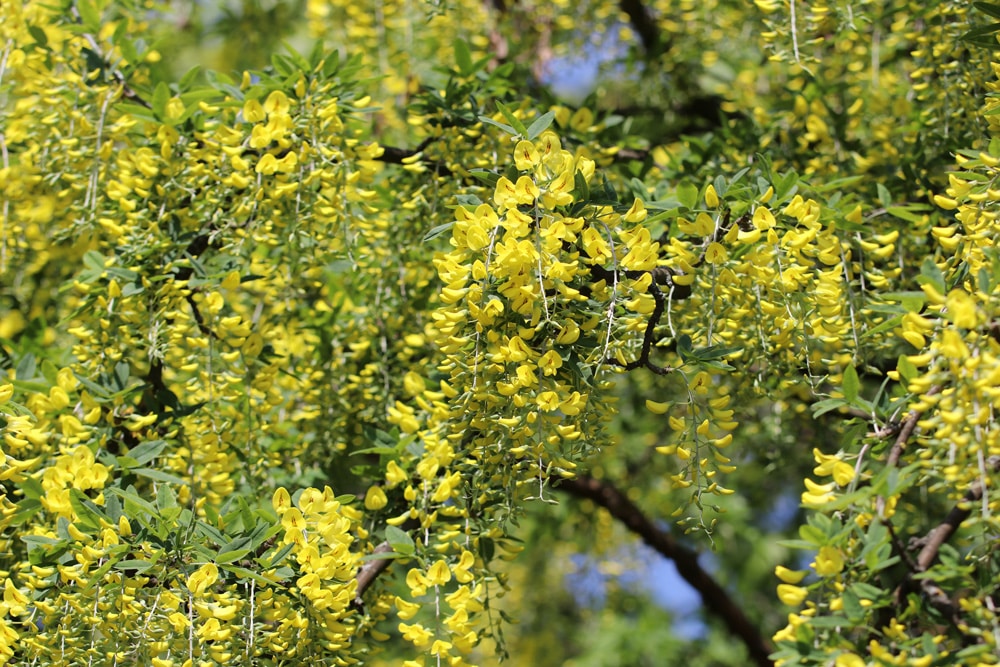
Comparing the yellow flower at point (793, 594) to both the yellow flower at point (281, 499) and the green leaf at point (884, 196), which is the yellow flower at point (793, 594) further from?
the green leaf at point (884, 196)

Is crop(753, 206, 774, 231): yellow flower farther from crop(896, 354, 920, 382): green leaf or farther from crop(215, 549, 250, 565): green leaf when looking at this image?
crop(215, 549, 250, 565): green leaf

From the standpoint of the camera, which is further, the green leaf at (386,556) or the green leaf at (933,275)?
the green leaf at (386,556)

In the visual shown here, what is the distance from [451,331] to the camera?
1924mm

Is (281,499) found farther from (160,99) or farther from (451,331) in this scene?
(160,99)

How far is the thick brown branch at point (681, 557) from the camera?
3805 mm

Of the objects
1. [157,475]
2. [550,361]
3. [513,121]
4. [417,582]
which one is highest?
[513,121]

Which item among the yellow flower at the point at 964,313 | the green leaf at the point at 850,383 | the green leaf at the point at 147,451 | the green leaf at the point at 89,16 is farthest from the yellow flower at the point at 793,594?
the green leaf at the point at 89,16

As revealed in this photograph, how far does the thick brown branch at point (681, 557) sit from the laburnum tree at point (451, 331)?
12 cm

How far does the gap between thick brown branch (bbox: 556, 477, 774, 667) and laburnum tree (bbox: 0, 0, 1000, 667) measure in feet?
0.39

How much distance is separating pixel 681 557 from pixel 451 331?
231 centimetres

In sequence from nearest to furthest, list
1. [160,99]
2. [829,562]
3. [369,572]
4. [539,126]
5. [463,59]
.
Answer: [829,562] < [539,126] < [369,572] < [160,99] < [463,59]

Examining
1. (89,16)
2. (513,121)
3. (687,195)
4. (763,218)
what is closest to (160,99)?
(89,16)

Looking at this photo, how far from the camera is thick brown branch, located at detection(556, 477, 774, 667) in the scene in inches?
150

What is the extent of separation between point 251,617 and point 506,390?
613 millimetres
